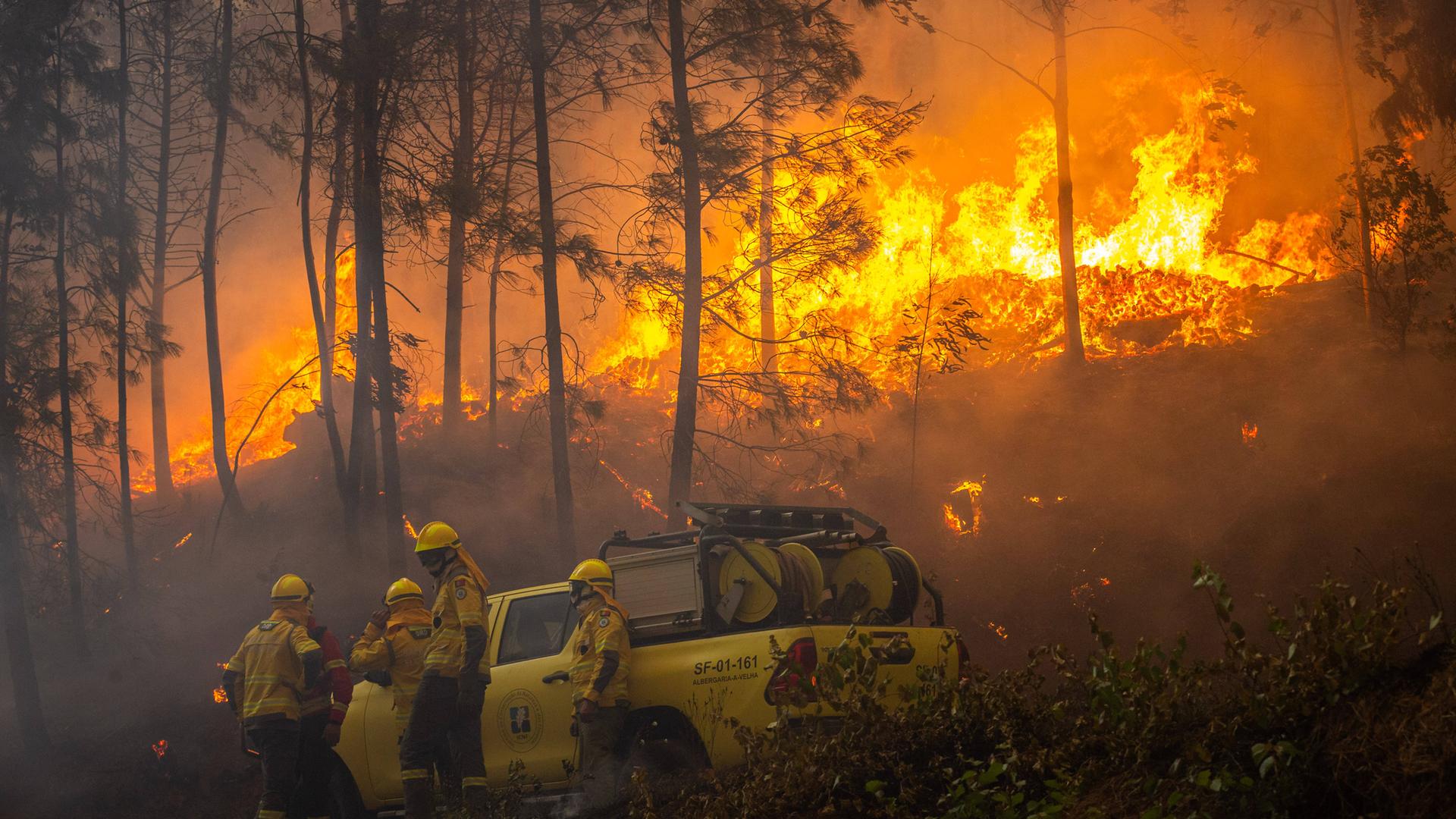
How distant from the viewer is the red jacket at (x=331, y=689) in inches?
321

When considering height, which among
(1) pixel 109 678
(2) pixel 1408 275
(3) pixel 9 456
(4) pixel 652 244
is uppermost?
(4) pixel 652 244

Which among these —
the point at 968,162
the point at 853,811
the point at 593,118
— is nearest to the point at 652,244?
the point at 853,811

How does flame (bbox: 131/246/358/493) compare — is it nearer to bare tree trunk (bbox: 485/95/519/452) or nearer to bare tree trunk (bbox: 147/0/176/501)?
bare tree trunk (bbox: 147/0/176/501)

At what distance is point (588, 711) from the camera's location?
7.23 metres

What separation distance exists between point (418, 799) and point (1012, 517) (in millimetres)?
11841

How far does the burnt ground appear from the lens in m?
14.1

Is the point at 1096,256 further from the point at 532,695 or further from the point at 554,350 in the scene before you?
the point at 532,695

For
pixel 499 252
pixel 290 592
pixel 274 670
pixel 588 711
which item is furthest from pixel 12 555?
pixel 588 711

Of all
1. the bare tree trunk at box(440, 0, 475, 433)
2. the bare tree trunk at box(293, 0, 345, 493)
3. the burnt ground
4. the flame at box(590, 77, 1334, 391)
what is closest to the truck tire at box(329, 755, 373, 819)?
the burnt ground

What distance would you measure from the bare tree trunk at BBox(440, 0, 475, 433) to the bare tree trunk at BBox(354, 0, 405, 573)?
3.74 ft

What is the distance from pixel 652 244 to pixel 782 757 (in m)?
11.0

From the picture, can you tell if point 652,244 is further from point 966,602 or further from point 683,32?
point 966,602

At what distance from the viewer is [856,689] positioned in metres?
5.62

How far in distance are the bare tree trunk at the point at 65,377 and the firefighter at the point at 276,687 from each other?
1168cm
